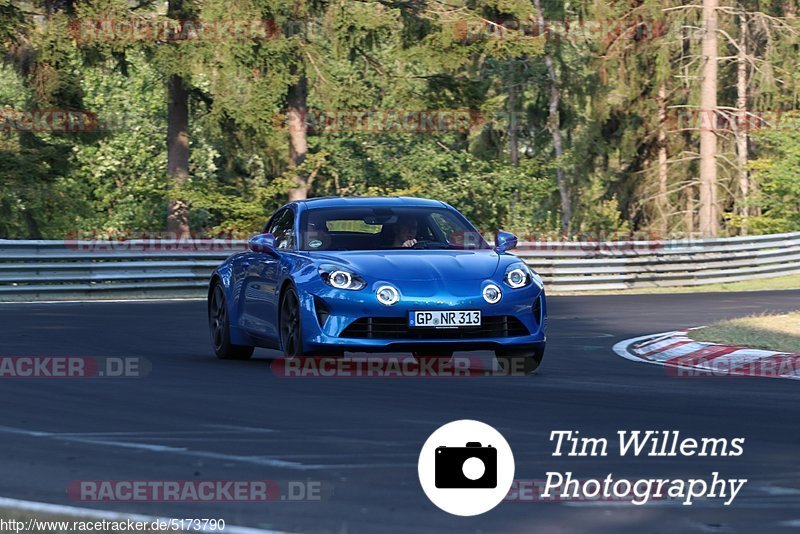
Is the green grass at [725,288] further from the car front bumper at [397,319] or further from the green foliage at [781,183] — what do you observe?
the car front bumper at [397,319]

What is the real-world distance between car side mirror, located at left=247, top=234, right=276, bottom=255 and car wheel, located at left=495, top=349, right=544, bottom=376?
221 cm

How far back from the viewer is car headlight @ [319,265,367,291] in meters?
12.8

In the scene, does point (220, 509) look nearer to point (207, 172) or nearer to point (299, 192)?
point (299, 192)

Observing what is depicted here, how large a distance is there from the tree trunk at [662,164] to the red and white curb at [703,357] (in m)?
34.4

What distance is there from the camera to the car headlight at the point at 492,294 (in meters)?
12.8

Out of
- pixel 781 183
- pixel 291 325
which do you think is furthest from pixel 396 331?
pixel 781 183

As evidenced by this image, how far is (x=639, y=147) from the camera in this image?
53719 millimetres

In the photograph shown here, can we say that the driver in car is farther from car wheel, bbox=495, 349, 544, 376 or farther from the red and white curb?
the red and white curb

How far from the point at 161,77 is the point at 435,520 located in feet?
124

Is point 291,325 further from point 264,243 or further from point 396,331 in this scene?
point 264,243

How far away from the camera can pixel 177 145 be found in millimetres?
44906

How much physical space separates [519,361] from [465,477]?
278 inches

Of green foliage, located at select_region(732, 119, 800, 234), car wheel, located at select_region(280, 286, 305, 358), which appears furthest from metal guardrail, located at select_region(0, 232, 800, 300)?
car wheel, located at select_region(280, 286, 305, 358)

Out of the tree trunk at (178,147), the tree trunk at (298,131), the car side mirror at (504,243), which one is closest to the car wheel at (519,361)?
the car side mirror at (504,243)
